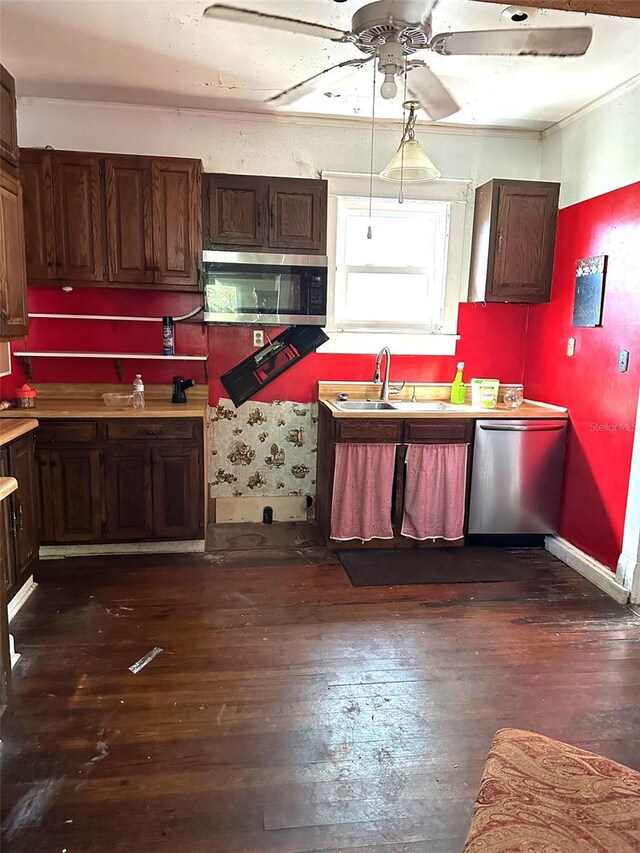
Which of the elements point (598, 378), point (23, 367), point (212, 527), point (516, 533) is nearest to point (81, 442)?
point (23, 367)

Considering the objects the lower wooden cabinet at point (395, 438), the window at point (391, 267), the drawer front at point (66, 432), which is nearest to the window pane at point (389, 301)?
the window at point (391, 267)

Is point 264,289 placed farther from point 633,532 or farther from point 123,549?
point 633,532

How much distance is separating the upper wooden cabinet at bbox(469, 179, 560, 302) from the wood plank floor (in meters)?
1.87

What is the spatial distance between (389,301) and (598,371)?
1.47 metres

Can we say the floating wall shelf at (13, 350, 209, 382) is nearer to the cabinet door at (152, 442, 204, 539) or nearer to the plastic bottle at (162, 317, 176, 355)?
the plastic bottle at (162, 317, 176, 355)

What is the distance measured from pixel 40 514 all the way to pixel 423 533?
2.33m

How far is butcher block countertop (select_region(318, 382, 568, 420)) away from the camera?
11.6 feet

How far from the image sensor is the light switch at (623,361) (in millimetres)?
3100

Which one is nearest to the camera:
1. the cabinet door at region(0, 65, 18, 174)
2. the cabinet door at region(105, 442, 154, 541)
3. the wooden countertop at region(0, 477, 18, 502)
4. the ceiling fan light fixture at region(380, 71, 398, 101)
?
the wooden countertop at region(0, 477, 18, 502)

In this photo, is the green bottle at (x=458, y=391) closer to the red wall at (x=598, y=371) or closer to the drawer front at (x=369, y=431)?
the red wall at (x=598, y=371)

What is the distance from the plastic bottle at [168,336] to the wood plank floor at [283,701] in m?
1.38

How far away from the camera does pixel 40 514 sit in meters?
3.34

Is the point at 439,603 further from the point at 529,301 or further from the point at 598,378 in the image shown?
the point at 529,301

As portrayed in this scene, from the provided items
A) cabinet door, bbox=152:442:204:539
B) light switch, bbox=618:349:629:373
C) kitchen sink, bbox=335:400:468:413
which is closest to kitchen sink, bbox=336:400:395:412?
kitchen sink, bbox=335:400:468:413
